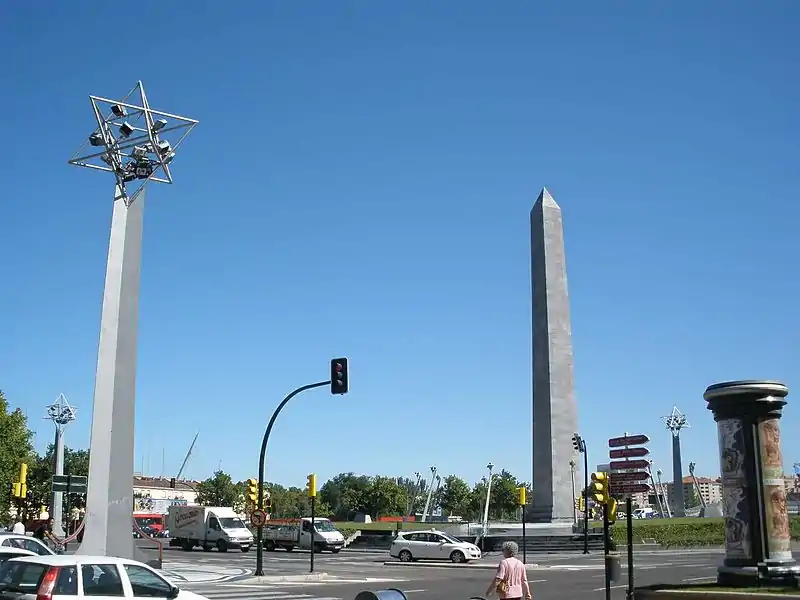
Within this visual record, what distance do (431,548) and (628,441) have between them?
25.1 m

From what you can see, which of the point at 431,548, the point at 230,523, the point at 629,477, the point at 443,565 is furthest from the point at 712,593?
the point at 230,523

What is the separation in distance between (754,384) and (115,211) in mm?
15988

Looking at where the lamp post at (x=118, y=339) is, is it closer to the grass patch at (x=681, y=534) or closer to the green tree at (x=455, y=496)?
the grass patch at (x=681, y=534)

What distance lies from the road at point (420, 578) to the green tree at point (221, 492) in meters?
92.8

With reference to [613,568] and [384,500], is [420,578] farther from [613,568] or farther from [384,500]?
[384,500]

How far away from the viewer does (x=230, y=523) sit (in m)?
50.9

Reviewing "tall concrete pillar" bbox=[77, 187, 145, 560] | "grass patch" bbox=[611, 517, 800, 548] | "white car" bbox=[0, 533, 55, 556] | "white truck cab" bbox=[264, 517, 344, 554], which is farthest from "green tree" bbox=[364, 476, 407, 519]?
"white car" bbox=[0, 533, 55, 556]

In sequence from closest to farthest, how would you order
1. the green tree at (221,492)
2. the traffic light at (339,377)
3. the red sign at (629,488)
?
the red sign at (629,488)
the traffic light at (339,377)
the green tree at (221,492)

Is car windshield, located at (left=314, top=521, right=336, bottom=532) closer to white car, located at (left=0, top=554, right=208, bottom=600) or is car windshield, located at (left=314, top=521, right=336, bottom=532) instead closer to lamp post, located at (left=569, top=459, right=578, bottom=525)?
lamp post, located at (left=569, top=459, right=578, bottom=525)

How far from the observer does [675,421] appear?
5714 inches

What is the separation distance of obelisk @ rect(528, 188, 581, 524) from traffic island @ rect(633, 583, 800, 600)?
110ft

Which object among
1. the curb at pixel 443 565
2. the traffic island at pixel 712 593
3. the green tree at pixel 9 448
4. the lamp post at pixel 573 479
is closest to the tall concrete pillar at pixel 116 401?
the traffic island at pixel 712 593

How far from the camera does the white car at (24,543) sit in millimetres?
19078

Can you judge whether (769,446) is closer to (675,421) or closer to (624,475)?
(624,475)
